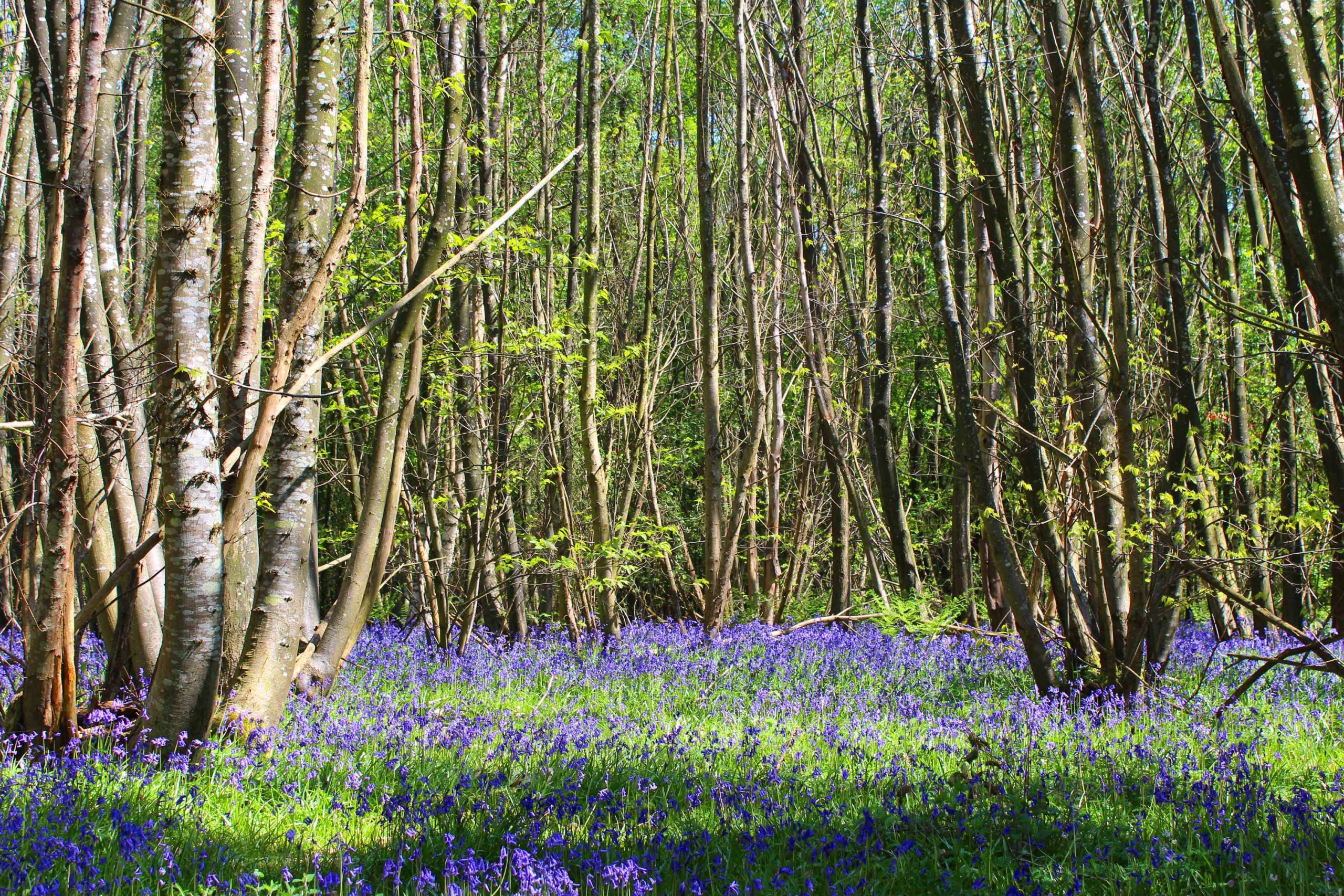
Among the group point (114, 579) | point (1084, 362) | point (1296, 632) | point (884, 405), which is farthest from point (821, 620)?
point (114, 579)

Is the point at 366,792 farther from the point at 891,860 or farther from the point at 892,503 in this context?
the point at 892,503

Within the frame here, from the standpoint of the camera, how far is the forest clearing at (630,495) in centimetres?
340

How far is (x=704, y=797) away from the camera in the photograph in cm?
403

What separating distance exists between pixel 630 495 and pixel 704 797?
272 inches

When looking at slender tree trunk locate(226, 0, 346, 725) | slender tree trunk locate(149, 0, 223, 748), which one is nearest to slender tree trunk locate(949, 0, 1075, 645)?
slender tree trunk locate(226, 0, 346, 725)

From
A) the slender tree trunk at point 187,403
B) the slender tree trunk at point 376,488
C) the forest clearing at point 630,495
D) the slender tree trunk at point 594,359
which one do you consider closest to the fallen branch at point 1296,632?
the forest clearing at point 630,495

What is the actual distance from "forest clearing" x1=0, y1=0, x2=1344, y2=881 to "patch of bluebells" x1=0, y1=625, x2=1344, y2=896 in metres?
0.03

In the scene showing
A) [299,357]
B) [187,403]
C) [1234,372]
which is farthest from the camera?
[1234,372]

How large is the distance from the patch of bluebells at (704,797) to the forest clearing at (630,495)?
31mm

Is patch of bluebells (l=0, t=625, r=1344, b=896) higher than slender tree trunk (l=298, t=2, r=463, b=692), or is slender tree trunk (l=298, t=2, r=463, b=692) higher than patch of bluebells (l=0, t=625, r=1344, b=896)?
slender tree trunk (l=298, t=2, r=463, b=692)

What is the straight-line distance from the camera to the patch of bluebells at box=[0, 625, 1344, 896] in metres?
3.06

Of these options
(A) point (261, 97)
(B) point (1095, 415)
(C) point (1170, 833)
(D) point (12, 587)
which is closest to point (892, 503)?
(B) point (1095, 415)

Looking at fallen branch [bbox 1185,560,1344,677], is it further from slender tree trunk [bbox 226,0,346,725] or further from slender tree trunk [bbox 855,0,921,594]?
slender tree trunk [bbox 855,0,921,594]

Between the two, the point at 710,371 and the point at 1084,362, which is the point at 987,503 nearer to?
the point at 1084,362
